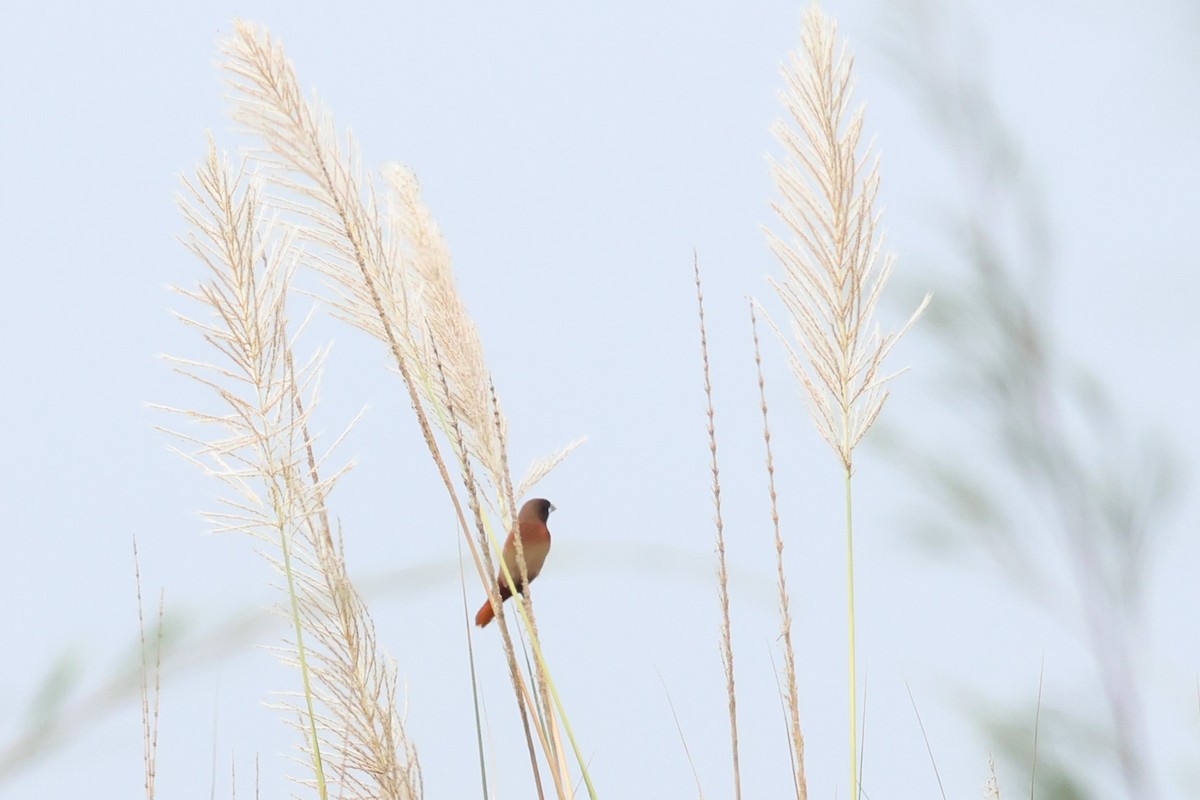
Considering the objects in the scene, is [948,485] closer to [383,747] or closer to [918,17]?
[918,17]

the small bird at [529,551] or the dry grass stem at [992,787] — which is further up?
the small bird at [529,551]

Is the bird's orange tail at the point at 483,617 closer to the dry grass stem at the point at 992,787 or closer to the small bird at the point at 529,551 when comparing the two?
the small bird at the point at 529,551

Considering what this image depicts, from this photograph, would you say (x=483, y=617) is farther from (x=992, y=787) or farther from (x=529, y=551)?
(x=992, y=787)

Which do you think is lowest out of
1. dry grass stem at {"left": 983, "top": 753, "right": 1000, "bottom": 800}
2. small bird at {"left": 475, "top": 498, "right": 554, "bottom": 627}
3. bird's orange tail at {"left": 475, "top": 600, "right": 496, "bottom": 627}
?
dry grass stem at {"left": 983, "top": 753, "right": 1000, "bottom": 800}

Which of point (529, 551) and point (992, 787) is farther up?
point (529, 551)

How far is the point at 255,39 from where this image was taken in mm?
1022

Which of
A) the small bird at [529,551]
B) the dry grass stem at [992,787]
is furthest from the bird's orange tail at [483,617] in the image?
the dry grass stem at [992,787]

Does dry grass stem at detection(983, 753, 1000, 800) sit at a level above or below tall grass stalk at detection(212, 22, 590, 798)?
below

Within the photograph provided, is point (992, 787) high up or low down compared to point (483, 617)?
down

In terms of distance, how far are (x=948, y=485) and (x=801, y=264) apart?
1.61 m

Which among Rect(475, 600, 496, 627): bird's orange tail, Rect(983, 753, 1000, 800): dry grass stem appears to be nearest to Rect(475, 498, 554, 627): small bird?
Rect(475, 600, 496, 627): bird's orange tail

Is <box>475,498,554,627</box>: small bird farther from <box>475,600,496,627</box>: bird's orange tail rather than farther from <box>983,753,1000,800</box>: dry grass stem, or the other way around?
<box>983,753,1000,800</box>: dry grass stem

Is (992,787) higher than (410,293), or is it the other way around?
(410,293)

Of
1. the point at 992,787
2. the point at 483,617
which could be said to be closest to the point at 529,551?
the point at 483,617
